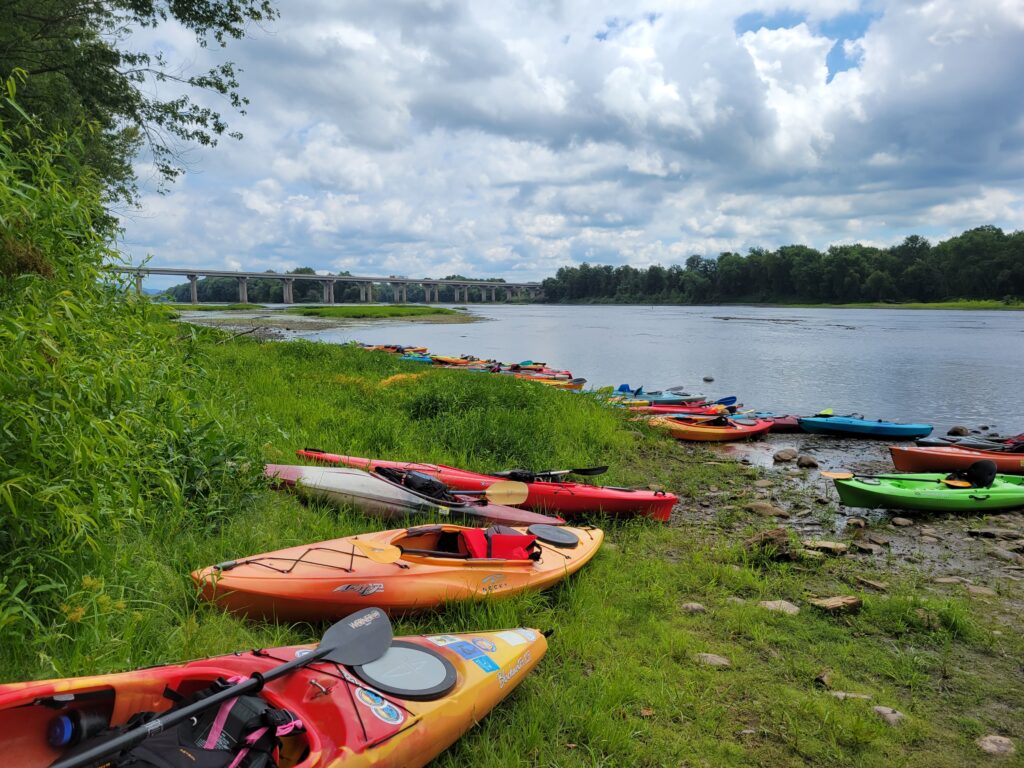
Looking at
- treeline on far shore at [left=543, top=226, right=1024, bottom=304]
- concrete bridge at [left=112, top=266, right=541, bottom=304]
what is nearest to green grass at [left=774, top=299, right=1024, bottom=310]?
treeline on far shore at [left=543, top=226, right=1024, bottom=304]

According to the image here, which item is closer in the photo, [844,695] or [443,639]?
[443,639]

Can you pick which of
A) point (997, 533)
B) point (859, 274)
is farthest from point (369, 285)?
point (997, 533)

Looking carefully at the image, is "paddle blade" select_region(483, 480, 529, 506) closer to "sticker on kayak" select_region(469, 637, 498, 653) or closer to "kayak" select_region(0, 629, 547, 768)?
"sticker on kayak" select_region(469, 637, 498, 653)

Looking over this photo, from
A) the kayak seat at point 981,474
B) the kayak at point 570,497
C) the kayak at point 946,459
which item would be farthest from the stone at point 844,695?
the kayak at point 946,459

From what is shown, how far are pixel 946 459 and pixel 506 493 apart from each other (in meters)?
6.67

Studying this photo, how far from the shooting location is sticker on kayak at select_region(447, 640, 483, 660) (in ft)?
9.72

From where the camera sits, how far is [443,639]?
3.11 metres

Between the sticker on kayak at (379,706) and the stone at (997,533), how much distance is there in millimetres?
6563

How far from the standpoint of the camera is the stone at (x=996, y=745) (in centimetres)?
289

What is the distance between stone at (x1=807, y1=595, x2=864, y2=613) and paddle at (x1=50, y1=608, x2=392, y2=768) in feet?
10.2

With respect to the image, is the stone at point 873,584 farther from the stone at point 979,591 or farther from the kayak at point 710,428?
the kayak at point 710,428

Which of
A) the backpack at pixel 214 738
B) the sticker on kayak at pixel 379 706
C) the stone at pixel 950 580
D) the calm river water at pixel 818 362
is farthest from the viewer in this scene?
the calm river water at pixel 818 362

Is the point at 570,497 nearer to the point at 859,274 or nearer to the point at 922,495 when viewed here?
the point at 922,495

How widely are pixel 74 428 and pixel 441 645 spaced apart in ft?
6.32
